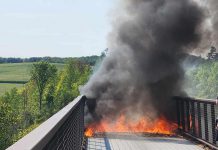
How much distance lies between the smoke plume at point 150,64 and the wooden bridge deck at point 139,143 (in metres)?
3.12

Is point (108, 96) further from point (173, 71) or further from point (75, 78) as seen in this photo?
point (75, 78)

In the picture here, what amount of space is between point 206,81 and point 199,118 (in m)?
67.8

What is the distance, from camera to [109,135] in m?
16.1

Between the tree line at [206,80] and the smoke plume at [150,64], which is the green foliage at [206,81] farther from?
the smoke plume at [150,64]

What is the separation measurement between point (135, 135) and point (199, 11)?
7.45 m

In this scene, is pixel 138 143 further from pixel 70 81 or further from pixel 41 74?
pixel 70 81

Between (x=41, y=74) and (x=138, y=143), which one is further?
(x=41, y=74)

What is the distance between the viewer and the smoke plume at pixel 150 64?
754 inches

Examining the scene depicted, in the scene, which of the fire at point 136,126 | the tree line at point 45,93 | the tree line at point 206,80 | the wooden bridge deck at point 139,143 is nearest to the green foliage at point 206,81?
the tree line at point 206,80

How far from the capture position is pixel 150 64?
65.9 feet

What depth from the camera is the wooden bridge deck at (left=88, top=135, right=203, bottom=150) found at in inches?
500

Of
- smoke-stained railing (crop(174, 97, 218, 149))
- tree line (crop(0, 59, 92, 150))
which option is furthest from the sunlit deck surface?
tree line (crop(0, 59, 92, 150))

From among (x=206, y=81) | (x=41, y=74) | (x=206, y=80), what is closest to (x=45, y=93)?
(x=41, y=74)

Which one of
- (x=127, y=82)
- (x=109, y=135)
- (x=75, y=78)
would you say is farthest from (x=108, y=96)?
(x=75, y=78)
